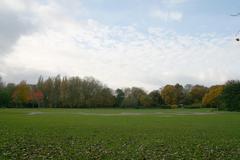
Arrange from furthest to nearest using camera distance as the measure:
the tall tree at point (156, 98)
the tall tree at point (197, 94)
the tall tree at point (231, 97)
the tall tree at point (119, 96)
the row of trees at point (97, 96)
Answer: the tall tree at point (119, 96) → the tall tree at point (156, 98) → the tall tree at point (197, 94) → the row of trees at point (97, 96) → the tall tree at point (231, 97)

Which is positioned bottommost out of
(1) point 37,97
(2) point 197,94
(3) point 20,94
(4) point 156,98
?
(4) point 156,98

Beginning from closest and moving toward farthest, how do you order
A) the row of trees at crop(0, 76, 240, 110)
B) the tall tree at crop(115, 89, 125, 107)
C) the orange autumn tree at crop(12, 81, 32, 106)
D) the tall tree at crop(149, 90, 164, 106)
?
the orange autumn tree at crop(12, 81, 32, 106)
the row of trees at crop(0, 76, 240, 110)
the tall tree at crop(149, 90, 164, 106)
the tall tree at crop(115, 89, 125, 107)

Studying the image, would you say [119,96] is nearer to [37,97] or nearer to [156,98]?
[156,98]

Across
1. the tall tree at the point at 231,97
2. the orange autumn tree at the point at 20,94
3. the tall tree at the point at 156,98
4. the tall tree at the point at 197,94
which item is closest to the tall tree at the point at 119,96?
the tall tree at the point at 156,98

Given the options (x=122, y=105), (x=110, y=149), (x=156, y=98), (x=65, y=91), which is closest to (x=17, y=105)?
(x=65, y=91)

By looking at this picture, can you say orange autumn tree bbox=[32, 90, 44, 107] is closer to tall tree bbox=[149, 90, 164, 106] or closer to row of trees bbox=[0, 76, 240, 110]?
row of trees bbox=[0, 76, 240, 110]

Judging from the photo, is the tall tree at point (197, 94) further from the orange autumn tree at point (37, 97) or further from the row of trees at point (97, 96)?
the orange autumn tree at point (37, 97)

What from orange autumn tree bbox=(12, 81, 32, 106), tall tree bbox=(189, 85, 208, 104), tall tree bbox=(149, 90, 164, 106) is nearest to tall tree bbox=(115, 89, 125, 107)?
tall tree bbox=(149, 90, 164, 106)

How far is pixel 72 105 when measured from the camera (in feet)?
506

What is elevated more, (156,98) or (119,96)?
(119,96)

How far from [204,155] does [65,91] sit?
144 m

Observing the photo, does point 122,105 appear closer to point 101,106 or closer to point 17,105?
point 101,106

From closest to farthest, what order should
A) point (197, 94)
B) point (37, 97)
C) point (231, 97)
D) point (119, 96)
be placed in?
point (231, 97)
point (37, 97)
point (197, 94)
point (119, 96)

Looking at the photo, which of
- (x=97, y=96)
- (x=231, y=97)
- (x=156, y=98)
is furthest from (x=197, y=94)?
(x=231, y=97)
